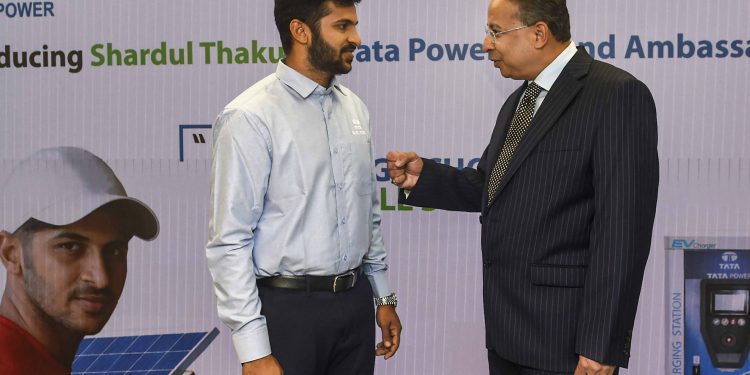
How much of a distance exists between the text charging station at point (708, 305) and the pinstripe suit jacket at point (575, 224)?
55.8 inches

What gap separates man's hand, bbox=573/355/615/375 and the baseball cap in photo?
2131 mm

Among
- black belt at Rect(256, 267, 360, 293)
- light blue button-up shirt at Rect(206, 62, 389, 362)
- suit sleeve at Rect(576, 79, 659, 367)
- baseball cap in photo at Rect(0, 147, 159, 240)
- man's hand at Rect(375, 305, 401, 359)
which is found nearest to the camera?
suit sleeve at Rect(576, 79, 659, 367)

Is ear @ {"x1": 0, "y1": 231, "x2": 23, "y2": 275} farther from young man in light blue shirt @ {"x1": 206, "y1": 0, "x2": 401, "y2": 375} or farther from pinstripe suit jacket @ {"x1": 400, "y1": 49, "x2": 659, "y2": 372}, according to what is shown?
pinstripe suit jacket @ {"x1": 400, "y1": 49, "x2": 659, "y2": 372}

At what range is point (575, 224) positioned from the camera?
202 centimetres

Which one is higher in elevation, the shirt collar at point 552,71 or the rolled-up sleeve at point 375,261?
the shirt collar at point 552,71

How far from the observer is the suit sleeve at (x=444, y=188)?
8.25 ft

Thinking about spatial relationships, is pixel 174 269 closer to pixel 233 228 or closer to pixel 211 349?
pixel 211 349

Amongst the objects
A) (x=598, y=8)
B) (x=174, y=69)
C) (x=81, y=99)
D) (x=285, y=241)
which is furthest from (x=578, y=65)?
(x=81, y=99)

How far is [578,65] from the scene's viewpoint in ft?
6.91

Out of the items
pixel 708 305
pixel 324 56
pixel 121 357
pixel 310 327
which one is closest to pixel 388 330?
pixel 310 327

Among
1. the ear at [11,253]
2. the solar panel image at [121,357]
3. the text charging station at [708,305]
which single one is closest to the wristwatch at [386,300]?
the text charging station at [708,305]

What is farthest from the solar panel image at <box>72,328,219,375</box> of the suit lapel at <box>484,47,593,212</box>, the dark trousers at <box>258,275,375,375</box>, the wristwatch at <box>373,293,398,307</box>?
the suit lapel at <box>484,47,593,212</box>

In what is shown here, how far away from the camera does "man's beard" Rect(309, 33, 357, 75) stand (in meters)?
2.24

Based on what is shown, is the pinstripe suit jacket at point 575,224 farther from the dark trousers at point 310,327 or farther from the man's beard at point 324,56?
the man's beard at point 324,56
